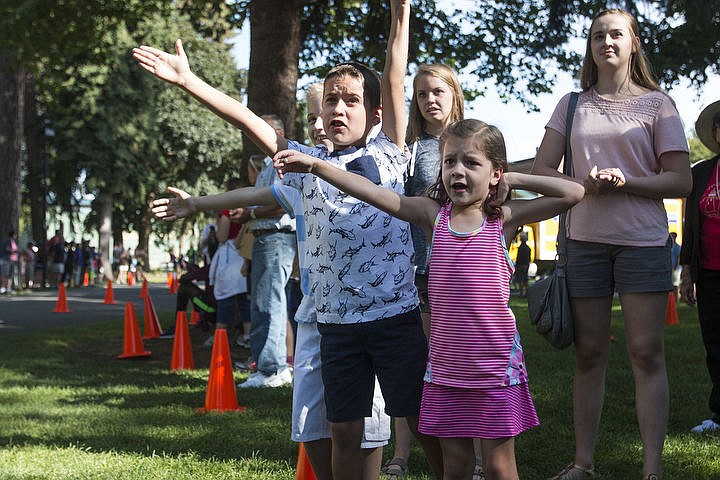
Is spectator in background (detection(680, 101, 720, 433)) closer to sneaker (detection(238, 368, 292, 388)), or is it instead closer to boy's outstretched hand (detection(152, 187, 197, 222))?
sneaker (detection(238, 368, 292, 388))

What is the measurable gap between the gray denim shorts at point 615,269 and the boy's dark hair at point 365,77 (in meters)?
1.29

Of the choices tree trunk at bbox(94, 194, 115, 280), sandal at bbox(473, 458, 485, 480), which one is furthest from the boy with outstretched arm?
tree trunk at bbox(94, 194, 115, 280)

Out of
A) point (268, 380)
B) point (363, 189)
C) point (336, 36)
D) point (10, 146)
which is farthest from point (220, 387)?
point (10, 146)

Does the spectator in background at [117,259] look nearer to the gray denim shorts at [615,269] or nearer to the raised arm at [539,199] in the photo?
the gray denim shorts at [615,269]

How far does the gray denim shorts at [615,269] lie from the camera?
13.4 ft

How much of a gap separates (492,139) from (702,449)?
267cm

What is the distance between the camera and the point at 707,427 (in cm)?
549

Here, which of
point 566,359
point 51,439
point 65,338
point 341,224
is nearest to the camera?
point 341,224

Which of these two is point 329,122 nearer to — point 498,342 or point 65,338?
point 498,342

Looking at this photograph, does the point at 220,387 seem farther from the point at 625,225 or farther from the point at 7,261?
the point at 7,261

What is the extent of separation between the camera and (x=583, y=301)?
4.22 m

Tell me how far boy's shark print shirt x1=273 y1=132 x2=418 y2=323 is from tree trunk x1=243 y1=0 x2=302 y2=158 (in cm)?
689

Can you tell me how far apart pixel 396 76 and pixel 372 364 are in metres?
1.19

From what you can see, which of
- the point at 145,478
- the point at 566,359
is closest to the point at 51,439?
Answer: the point at 145,478
